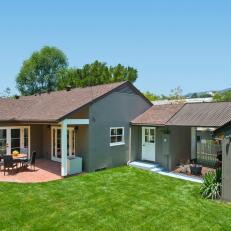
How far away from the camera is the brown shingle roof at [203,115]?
14055mm

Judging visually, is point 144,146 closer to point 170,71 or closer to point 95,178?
point 95,178

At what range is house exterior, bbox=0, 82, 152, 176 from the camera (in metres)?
14.8

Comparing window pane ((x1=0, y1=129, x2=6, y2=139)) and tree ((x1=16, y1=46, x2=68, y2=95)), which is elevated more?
tree ((x1=16, y1=46, x2=68, y2=95))

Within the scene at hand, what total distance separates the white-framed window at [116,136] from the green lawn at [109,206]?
3862mm

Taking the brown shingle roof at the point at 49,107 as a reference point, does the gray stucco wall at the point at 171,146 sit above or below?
below

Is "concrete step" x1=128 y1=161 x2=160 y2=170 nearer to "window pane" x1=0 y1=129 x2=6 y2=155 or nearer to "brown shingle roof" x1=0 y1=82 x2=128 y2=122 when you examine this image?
"brown shingle roof" x1=0 y1=82 x2=128 y2=122

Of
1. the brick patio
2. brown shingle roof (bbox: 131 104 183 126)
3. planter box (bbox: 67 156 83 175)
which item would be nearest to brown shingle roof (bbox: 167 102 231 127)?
brown shingle roof (bbox: 131 104 183 126)

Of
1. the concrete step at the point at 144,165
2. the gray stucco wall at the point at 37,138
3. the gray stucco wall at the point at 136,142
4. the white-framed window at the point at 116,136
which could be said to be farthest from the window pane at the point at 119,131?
the gray stucco wall at the point at 37,138

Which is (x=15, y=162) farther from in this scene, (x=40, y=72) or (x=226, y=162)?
(x=40, y=72)

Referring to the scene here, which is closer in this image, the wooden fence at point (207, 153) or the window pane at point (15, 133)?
the wooden fence at point (207, 153)

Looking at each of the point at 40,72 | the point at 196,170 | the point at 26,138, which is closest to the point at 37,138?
the point at 26,138

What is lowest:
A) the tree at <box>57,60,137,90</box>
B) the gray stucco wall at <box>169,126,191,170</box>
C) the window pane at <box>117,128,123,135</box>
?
the gray stucco wall at <box>169,126,191,170</box>

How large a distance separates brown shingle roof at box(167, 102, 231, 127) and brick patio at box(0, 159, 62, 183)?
781 cm

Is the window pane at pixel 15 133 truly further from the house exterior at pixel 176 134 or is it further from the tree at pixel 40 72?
the tree at pixel 40 72
